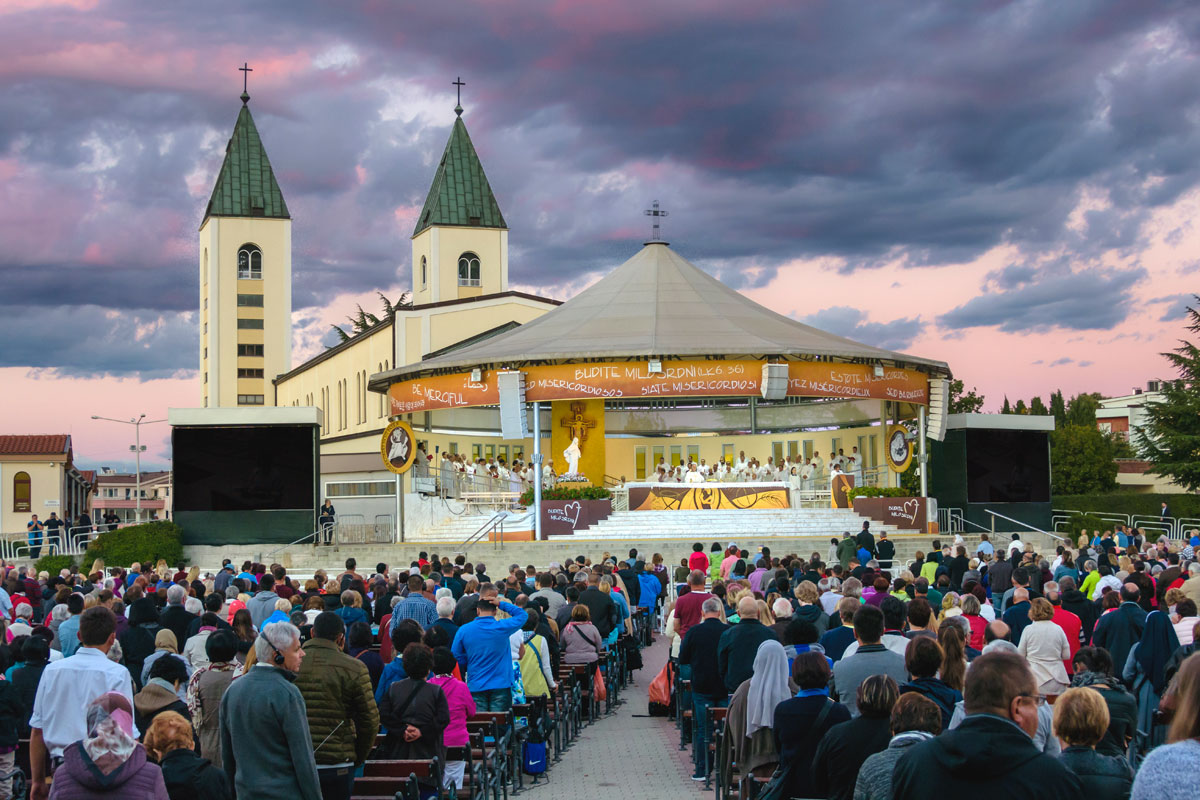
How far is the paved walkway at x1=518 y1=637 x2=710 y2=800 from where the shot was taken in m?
10.9

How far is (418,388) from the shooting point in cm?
3491

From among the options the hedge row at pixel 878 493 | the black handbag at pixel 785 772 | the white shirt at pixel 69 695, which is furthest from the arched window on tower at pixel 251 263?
the black handbag at pixel 785 772

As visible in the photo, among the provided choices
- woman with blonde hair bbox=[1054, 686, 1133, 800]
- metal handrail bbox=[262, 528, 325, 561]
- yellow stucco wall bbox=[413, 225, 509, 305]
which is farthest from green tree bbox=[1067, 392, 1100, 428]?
woman with blonde hair bbox=[1054, 686, 1133, 800]

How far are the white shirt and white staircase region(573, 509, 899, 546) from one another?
23.8 meters

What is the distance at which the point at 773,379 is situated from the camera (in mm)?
32531

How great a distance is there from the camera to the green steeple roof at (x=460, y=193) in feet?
220

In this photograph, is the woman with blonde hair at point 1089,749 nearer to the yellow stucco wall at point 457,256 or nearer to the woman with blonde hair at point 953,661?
the woman with blonde hair at point 953,661

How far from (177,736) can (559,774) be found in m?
6.28

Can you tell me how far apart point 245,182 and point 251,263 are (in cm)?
468

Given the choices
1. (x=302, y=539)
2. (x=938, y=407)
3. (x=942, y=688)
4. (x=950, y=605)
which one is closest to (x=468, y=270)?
(x=302, y=539)

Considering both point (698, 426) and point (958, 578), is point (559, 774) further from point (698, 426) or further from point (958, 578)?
point (698, 426)

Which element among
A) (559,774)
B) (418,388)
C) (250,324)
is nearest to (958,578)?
(559,774)

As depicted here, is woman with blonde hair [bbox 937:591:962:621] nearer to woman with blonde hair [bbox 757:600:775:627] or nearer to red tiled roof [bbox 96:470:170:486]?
woman with blonde hair [bbox 757:600:775:627]

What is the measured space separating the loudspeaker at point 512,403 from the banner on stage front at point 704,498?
351 centimetres
